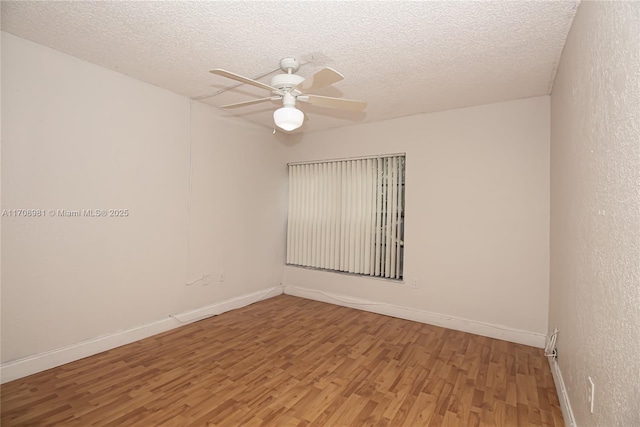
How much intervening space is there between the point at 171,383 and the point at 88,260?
4.50 ft

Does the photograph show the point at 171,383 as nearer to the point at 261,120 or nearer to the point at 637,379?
the point at 637,379

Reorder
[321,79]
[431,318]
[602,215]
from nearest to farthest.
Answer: [602,215], [321,79], [431,318]

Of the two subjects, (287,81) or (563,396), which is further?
(287,81)

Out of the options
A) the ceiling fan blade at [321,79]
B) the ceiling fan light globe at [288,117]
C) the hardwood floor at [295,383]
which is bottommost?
the hardwood floor at [295,383]

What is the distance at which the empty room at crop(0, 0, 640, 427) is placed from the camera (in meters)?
1.79

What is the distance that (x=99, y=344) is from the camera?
110 inches

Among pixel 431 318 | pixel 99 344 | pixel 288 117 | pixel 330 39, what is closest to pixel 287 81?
pixel 288 117

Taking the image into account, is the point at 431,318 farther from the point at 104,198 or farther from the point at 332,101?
the point at 104,198

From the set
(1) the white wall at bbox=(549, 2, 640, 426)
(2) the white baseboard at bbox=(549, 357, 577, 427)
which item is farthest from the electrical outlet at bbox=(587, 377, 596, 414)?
(2) the white baseboard at bbox=(549, 357, 577, 427)

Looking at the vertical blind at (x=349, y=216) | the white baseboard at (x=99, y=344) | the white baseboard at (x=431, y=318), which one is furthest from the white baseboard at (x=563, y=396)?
the white baseboard at (x=99, y=344)

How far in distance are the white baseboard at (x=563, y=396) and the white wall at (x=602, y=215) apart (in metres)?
0.07

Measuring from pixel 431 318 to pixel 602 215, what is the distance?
2708 millimetres

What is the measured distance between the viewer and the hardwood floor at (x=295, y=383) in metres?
1.98

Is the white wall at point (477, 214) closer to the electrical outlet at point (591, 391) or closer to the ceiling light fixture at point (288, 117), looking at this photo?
the electrical outlet at point (591, 391)
